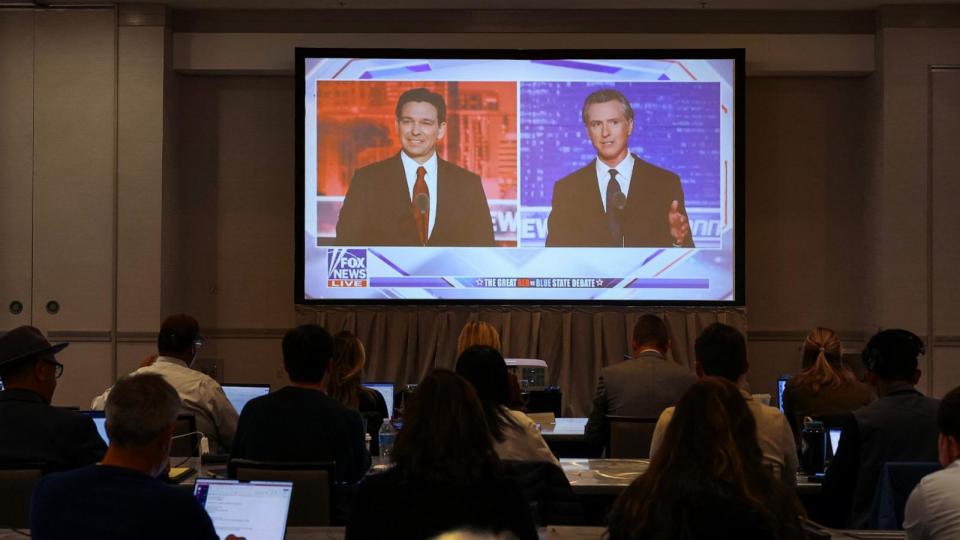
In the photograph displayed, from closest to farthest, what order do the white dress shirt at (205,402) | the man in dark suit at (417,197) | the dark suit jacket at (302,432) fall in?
the dark suit jacket at (302,432) < the white dress shirt at (205,402) < the man in dark suit at (417,197)

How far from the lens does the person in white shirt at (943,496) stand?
2354 mm

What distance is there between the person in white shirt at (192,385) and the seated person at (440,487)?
2.40 meters

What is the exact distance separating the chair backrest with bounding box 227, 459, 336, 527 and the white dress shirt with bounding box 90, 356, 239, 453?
1355 millimetres

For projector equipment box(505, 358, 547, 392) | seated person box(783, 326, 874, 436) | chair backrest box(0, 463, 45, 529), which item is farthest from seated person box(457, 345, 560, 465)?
projector equipment box(505, 358, 547, 392)

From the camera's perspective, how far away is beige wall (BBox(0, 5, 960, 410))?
8.12 meters

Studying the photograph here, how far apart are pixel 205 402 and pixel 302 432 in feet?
3.83

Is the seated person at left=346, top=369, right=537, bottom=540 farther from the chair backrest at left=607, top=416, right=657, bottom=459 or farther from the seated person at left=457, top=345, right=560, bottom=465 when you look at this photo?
the chair backrest at left=607, top=416, right=657, bottom=459

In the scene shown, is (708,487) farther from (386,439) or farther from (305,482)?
(386,439)

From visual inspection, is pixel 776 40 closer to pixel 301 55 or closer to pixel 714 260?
pixel 714 260

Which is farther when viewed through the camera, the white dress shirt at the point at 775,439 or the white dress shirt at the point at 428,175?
the white dress shirt at the point at 428,175

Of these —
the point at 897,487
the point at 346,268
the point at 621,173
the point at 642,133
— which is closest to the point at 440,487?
the point at 897,487

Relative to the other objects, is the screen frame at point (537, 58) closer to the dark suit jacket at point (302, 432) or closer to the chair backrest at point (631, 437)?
the chair backrest at point (631, 437)

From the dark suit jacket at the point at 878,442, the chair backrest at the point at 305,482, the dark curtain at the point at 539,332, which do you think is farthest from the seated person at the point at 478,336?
the dark curtain at the point at 539,332

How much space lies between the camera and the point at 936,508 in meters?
2.37
